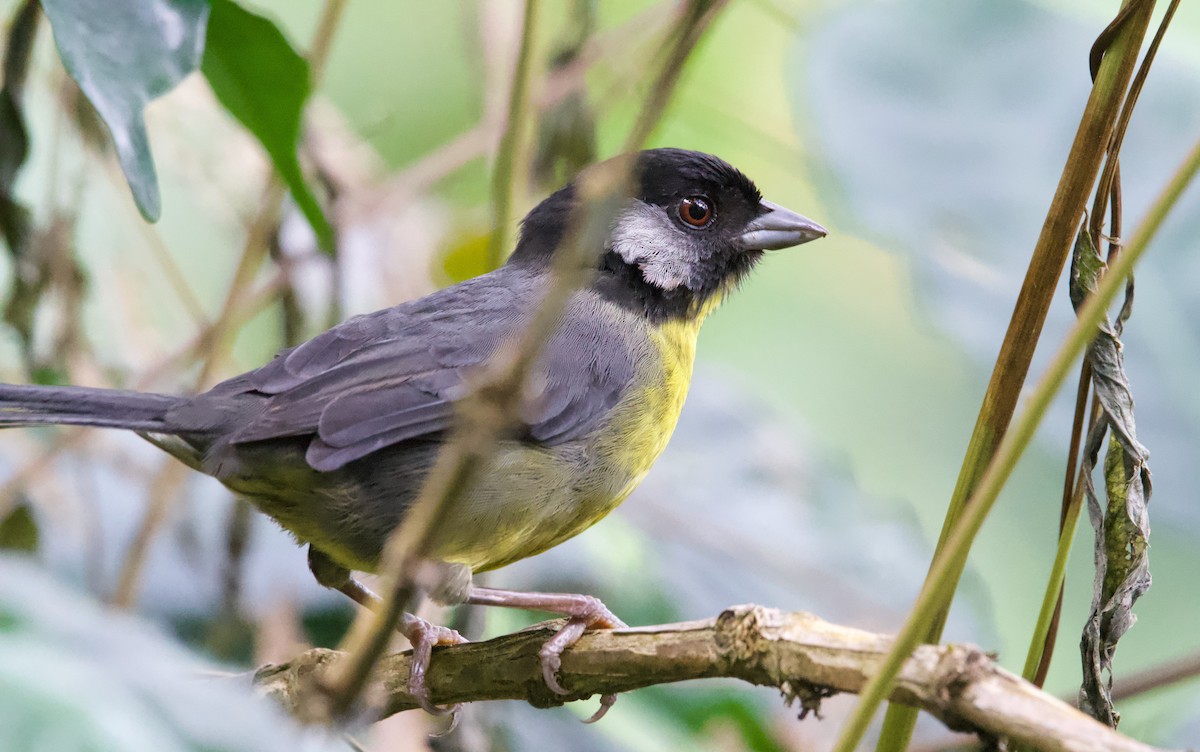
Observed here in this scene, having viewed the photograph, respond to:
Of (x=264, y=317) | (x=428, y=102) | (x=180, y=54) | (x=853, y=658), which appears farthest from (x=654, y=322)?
(x=428, y=102)

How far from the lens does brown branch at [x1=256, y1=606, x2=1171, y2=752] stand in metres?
1.18

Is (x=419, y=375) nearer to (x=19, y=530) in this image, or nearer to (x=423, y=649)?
(x=423, y=649)

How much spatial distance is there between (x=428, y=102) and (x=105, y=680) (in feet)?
17.1

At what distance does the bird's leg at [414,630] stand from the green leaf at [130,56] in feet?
2.68

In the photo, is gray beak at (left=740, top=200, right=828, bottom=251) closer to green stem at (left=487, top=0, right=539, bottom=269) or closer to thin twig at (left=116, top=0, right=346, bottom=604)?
green stem at (left=487, top=0, right=539, bottom=269)

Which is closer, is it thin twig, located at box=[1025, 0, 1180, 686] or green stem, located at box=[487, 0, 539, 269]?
thin twig, located at box=[1025, 0, 1180, 686]

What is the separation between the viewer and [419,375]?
2.41 m

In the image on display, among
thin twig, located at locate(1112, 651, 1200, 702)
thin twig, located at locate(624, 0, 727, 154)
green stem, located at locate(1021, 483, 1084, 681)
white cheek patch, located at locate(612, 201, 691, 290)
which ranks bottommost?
green stem, located at locate(1021, 483, 1084, 681)

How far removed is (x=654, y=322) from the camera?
2.85 m

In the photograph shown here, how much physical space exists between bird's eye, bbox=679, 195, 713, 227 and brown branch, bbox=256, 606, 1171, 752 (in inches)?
51.3

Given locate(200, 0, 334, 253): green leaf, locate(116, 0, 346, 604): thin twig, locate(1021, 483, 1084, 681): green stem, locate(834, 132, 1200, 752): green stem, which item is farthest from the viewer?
locate(116, 0, 346, 604): thin twig

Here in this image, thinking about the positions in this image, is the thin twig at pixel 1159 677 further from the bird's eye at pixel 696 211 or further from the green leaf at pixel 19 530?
the green leaf at pixel 19 530

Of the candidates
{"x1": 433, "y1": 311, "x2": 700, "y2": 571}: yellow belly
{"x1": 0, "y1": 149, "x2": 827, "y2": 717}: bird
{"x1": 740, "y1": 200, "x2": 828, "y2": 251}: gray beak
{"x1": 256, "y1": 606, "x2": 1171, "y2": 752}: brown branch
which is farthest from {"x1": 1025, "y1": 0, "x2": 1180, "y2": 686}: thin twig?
{"x1": 740, "y1": 200, "x2": 828, "y2": 251}: gray beak

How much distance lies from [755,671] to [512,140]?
1.07m
